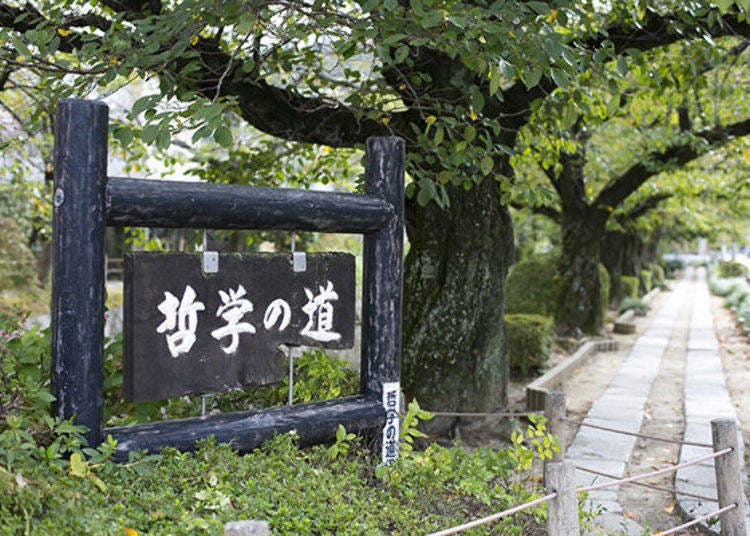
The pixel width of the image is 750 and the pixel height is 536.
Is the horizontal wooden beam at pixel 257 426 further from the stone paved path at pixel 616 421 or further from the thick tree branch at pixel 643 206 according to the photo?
the thick tree branch at pixel 643 206

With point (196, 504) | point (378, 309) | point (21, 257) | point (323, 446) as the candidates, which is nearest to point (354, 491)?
point (323, 446)

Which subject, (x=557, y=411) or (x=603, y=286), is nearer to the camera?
(x=557, y=411)

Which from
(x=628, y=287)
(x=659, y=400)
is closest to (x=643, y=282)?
(x=628, y=287)

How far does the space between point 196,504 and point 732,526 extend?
133 inches

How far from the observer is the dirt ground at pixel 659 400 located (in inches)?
254

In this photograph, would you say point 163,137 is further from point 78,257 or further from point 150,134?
point 78,257

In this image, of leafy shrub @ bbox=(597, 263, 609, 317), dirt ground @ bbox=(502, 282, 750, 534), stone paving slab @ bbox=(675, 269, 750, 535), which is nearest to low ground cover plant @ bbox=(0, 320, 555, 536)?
dirt ground @ bbox=(502, 282, 750, 534)

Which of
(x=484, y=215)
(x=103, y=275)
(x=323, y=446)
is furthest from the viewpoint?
(x=484, y=215)

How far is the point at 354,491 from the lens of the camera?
337cm

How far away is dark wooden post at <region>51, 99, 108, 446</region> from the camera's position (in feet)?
10.0

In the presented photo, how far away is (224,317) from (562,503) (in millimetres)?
1733

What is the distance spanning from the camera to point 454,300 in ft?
23.6

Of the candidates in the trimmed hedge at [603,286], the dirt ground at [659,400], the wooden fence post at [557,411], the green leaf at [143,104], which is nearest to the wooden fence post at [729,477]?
the dirt ground at [659,400]

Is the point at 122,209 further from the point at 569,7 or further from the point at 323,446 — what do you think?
the point at 569,7
